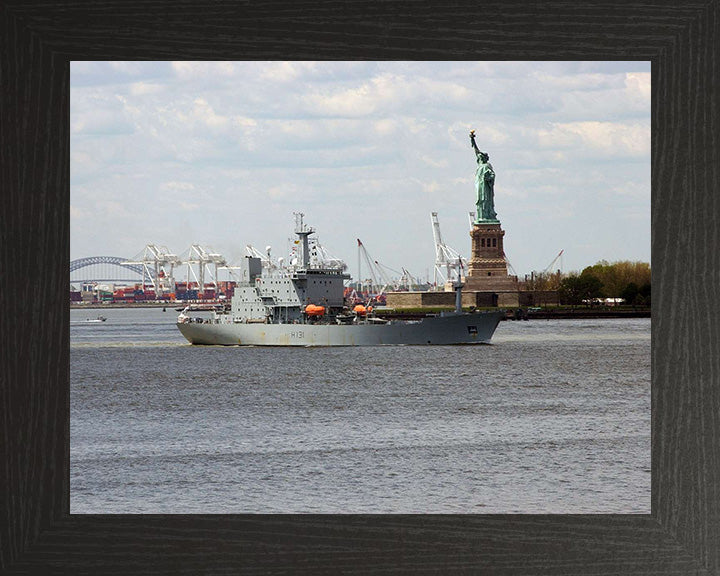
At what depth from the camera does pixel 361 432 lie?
16.8 meters

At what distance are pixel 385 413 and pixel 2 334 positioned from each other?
57.7ft

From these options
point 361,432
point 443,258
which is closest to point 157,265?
point 443,258

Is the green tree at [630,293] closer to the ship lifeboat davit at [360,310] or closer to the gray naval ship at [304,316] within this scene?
the gray naval ship at [304,316]

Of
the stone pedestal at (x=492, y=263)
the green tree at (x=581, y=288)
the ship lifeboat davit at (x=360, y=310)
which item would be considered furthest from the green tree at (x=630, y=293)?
the ship lifeboat davit at (x=360, y=310)

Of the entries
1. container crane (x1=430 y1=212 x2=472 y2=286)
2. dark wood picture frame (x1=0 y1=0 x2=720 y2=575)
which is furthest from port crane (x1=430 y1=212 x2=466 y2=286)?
dark wood picture frame (x1=0 y1=0 x2=720 y2=575)

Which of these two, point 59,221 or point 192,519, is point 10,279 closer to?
point 59,221

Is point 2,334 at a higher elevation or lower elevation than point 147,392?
higher

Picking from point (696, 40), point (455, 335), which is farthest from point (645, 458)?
point (455, 335)

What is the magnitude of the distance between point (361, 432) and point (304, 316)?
17.0 meters

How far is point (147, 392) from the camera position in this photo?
2469 centimetres

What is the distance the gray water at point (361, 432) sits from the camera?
35.0 ft

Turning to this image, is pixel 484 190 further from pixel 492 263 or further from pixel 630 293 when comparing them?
pixel 630 293

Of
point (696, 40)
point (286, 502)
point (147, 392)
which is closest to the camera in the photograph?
point (696, 40)

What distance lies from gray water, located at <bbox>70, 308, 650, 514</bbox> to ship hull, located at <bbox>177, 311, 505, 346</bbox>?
568 millimetres
